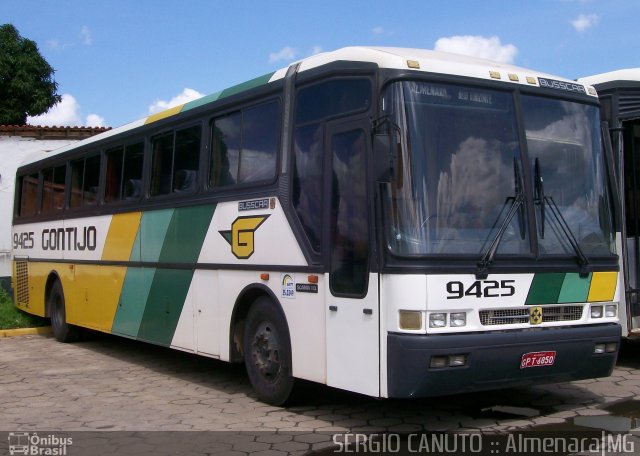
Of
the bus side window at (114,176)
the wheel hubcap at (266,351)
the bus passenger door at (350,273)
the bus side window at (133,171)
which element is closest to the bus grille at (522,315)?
the bus passenger door at (350,273)

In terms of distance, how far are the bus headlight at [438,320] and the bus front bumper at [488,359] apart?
92mm

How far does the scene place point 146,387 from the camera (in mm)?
9086

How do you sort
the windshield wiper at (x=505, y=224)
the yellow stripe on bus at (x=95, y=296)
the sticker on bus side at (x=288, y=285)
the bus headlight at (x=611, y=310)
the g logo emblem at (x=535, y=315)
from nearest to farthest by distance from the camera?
the windshield wiper at (x=505, y=224), the g logo emblem at (x=535, y=315), the bus headlight at (x=611, y=310), the sticker on bus side at (x=288, y=285), the yellow stripe on bus at (x=95, y=296)

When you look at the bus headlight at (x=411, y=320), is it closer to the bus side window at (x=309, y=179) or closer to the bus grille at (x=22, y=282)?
the bus side window at (x=309, y=179)

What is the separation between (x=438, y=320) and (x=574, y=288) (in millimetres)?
1487

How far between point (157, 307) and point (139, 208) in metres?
1.44

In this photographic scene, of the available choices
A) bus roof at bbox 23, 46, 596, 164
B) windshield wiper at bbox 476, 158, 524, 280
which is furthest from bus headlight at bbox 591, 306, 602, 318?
bus roof at bbox 23, 46, 596, 164

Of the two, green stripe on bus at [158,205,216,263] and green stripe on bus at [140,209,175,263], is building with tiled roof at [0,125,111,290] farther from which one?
green stripe on bus at [158,205,216,263]

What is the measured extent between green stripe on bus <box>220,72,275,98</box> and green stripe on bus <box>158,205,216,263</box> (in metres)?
1.28

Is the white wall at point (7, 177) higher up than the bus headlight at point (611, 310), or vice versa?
the white wall at point (7, 177)

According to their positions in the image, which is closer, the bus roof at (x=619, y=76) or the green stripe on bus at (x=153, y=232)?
the bus roof at (x=619, y=76)

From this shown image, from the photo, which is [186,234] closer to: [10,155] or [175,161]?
[175,161]

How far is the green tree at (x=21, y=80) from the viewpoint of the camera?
3247cm

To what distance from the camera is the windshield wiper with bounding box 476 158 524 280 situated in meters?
6.08
